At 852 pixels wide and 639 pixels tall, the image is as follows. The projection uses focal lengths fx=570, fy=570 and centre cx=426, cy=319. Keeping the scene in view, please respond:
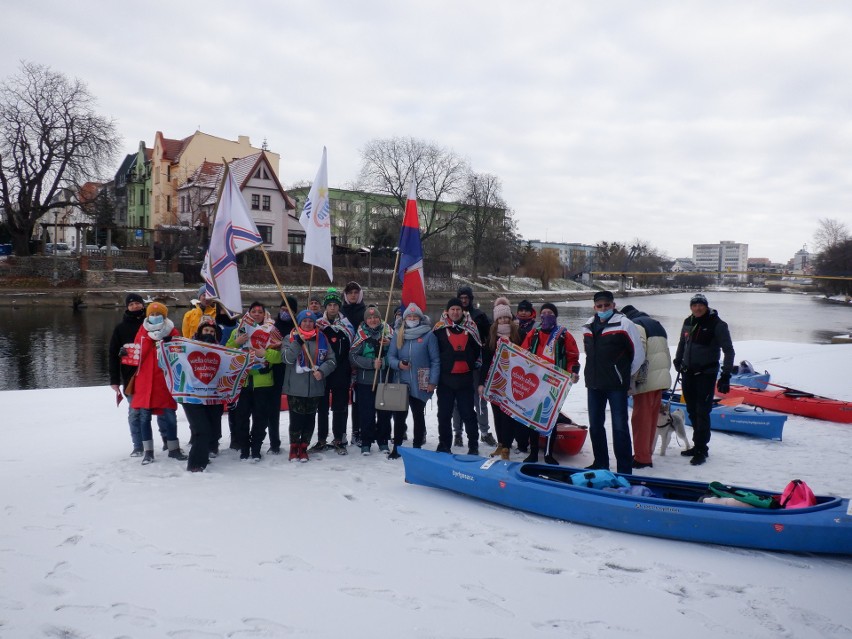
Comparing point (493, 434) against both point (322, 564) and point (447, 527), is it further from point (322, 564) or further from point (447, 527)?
point (322, 564)

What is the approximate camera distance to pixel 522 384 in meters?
6.49

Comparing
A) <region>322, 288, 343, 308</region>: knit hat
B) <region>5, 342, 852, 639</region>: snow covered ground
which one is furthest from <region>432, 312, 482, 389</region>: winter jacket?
<region>5, 342, 852, 639</region>: snow covered ground

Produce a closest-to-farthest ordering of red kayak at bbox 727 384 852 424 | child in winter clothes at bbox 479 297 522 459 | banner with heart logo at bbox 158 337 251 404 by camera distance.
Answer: banner with heart logo at bbox 158 337 251 404 → child in winter clothes at bbox 479 297 522 459 → red kayak at bbox 727 384 852 424

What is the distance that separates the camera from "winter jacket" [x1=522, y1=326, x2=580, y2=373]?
6602 mm

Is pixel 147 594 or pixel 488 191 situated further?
pixel 488 191

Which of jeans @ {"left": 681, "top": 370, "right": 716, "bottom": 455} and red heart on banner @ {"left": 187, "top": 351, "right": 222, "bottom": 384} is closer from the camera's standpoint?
red heart on banner @ {"left": 187, "top": 351, "right": 222, "bottom": 384}

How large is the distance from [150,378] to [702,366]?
6.29m

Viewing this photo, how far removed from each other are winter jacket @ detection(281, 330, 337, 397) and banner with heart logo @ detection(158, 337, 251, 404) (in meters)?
0.61

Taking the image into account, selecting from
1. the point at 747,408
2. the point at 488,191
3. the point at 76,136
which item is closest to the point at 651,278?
the point at 488,191

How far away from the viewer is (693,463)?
22.1 ft

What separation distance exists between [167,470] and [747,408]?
7847mm

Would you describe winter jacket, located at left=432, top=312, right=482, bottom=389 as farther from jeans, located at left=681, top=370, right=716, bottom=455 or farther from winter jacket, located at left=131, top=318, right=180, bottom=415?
winter jacket, located at left=131, top=318, right=180, bottom=415

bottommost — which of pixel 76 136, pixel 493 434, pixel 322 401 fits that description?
pixel 493 434

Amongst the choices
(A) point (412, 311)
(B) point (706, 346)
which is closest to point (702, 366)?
(B) point (706, 346)
